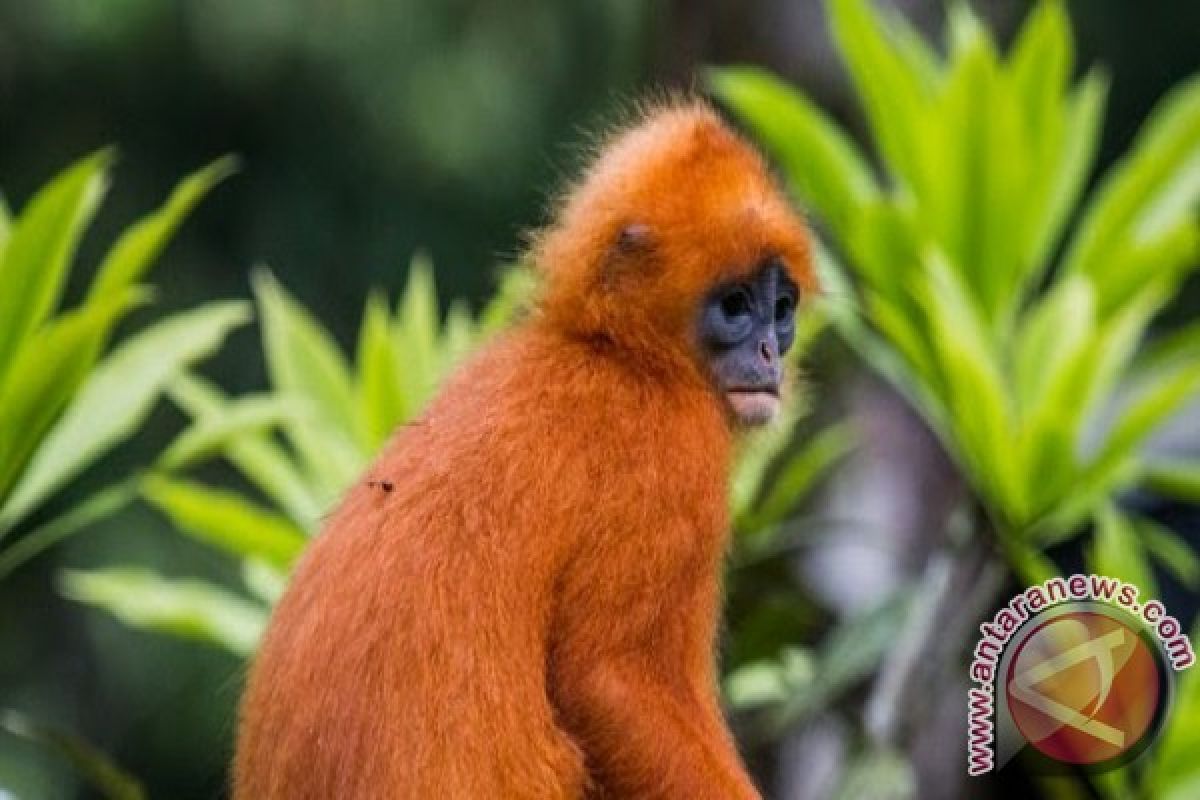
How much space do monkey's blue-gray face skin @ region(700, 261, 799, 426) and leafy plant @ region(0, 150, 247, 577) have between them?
0.97 m

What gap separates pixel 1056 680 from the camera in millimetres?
4309

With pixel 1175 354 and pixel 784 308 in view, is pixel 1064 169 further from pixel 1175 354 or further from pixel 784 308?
pixel 784 308

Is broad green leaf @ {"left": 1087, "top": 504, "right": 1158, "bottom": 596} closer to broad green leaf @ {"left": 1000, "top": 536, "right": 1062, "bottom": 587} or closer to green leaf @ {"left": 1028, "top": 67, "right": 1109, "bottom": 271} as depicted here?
broad green leaf @ {"left": 1000, "top": 536, "right": 1062, "bottom": 587}

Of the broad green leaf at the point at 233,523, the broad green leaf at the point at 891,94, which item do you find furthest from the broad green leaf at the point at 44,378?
the broad green leaf at the point at 891,94

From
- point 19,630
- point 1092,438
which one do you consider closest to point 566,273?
point 1092,438

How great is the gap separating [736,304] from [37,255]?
1246 mm

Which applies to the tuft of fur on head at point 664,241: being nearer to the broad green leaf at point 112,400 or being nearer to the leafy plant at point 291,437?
the leafy plant at point 291,437

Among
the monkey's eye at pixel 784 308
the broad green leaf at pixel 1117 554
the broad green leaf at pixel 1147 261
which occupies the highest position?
the broad green leaf at pixel 1147 261

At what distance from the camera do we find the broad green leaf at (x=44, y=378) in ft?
13.5

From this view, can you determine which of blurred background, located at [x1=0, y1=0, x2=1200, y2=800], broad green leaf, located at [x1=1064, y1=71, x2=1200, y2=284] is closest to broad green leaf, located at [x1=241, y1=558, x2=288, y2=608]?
broad green leaf, located at [x1=1064, y1=71, x2=1200, y2=284]

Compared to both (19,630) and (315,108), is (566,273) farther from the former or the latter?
(315,108)

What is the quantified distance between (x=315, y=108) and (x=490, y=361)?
952 centimetres

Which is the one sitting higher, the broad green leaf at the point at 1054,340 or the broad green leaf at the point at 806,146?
the broad green leaf at the point at 806,146

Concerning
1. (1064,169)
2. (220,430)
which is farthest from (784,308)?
(1064,169)
